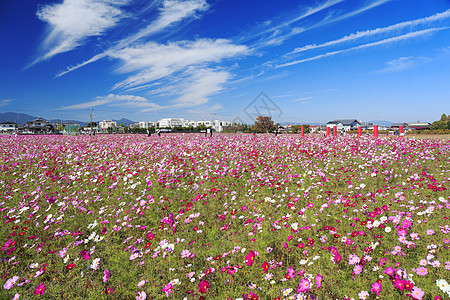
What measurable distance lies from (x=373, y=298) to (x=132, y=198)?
5.03 meters

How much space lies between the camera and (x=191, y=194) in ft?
18.9

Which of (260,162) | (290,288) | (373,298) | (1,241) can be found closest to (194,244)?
(290,288)

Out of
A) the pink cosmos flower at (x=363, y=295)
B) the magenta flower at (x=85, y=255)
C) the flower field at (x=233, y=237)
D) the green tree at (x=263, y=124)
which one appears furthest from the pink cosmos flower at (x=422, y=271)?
the green tree at (x=263, y=124)

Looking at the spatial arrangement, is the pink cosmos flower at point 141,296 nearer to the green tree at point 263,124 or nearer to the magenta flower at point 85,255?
the magenta flower at point 85,255

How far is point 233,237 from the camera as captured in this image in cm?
384

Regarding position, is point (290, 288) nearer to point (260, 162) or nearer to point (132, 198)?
point (132, 198)

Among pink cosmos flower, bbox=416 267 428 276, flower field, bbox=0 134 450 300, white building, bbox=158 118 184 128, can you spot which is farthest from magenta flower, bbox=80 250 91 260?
white building, bbox=158 118 184 128

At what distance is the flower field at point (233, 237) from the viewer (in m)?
2.69

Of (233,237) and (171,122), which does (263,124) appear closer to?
(233,237)

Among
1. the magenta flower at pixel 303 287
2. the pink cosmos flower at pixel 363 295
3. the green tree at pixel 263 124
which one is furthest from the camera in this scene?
the green tree at pixel 263 124

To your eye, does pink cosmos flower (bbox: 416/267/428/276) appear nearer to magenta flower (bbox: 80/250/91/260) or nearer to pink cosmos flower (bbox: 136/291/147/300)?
pink cosmos flower (bbox: 136/291/147/300)

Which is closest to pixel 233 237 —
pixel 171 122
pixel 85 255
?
pixel 85 255

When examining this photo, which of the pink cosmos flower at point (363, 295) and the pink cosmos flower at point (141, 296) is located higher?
the pink cosmos flower at point (363, 295)

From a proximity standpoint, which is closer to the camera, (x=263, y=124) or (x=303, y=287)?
(x=303, y=287)
